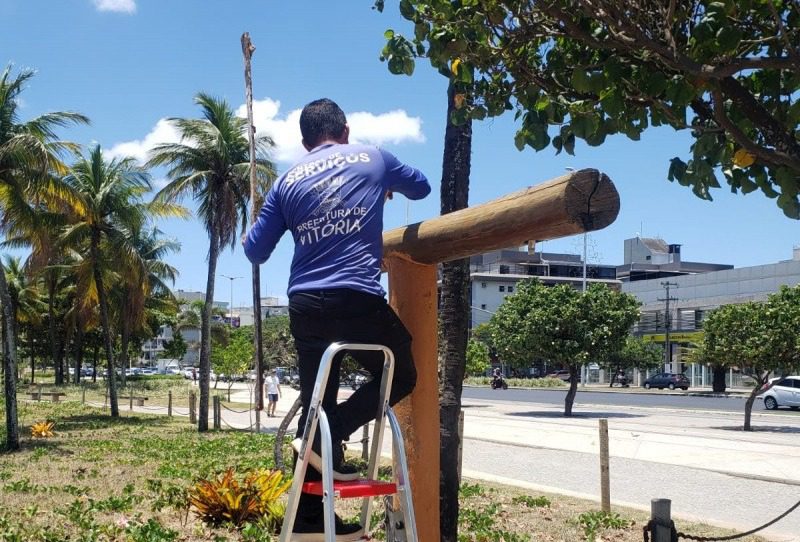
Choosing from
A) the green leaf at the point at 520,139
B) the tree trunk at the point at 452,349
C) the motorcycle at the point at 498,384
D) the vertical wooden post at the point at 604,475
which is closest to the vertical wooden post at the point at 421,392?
the green leaf at the point at 520,139

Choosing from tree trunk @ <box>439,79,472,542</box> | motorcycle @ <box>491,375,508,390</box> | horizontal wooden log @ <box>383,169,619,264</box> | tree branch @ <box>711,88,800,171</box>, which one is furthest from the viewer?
motorcycle @ <box>491,375,508,390</box>

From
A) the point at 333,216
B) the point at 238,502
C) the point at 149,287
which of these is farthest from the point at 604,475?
the point at 149,287

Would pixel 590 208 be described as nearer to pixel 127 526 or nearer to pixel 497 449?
pixel 127 526

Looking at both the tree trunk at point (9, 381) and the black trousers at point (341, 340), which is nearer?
the black trousers at point (341, 340)

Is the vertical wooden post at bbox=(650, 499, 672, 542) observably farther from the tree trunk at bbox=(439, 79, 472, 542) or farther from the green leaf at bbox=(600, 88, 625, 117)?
the green leaf at bbox=(600, 88, 625, 117)

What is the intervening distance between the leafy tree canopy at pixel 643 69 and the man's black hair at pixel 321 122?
91 cm

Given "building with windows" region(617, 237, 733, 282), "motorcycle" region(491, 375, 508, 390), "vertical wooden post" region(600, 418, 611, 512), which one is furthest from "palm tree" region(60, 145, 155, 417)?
"building with windows" region(617, 237, 733, 282)

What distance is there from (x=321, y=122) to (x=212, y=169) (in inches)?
823

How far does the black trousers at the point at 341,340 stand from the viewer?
3428 millimetres

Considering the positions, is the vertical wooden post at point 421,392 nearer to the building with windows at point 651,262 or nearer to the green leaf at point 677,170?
the green leaf at point 677,170

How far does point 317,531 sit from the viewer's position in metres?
3.39

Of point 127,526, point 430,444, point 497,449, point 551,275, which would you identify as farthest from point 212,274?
point 551,275

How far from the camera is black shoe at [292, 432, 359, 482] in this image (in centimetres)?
329

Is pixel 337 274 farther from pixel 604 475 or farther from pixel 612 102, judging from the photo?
pixel 604 475
